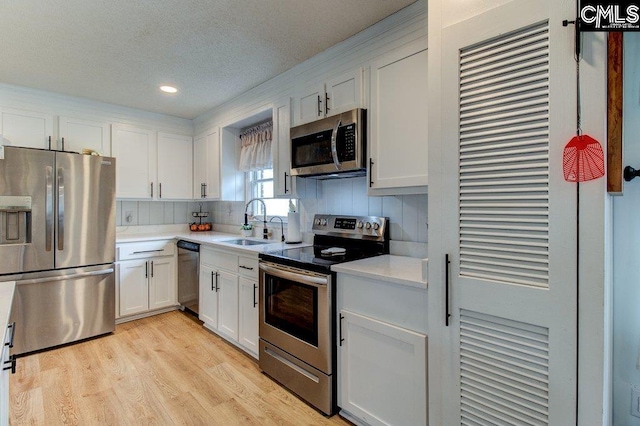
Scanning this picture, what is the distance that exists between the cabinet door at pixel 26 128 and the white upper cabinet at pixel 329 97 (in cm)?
262

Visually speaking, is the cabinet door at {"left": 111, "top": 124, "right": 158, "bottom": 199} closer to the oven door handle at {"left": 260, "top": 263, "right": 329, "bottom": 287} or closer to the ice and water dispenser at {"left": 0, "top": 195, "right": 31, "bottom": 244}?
the ice and water dispenser at {"left": 0, "top": 195, "right": 31, "bottom": 244}

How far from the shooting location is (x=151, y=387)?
2250 millimetres

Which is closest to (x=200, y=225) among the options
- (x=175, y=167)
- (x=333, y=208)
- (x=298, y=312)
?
(x=175, y=167)

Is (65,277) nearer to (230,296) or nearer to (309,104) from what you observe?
(230,296)

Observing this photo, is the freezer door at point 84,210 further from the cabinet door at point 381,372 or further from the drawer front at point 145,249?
the cabinet door at point 381,372

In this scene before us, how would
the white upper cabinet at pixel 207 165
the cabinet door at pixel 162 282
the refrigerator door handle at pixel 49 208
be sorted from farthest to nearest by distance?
1. the white upper cabinet at pixel 207 165
2. the cabinet door at pixel 162 282
3. the refrigerator door handle at pixel 49 208

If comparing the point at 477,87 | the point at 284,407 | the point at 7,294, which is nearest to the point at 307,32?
the point at 477,87

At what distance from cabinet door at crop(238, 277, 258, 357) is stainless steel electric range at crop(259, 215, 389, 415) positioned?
0.53 ft

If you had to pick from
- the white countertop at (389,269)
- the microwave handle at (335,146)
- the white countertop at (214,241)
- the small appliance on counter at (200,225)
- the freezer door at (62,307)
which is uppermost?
the microwave handle at (335,146)

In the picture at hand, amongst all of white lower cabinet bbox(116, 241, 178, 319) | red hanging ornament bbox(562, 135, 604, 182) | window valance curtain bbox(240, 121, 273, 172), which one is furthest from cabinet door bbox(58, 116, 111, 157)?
red hanging ornament bbox(562, 135, 604, 182)

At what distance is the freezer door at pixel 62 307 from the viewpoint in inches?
107

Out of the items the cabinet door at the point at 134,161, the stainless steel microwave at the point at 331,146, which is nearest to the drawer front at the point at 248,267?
the stainless steel microwave at the point at 331,146

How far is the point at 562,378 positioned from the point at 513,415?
236 mm

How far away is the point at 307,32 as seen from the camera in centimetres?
216
